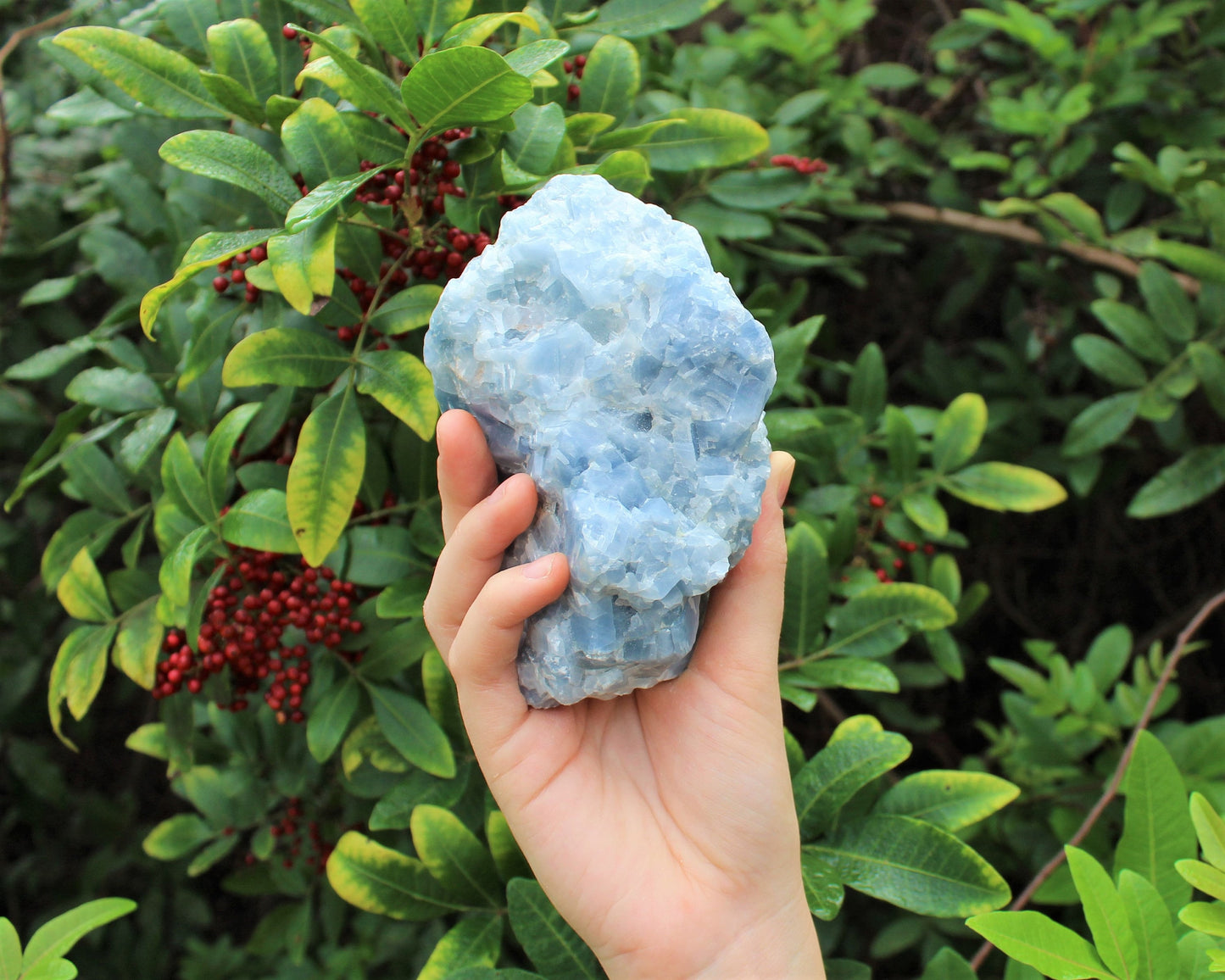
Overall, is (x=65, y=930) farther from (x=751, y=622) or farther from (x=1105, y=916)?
(x=1105, y=916)

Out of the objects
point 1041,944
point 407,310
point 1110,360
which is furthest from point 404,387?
point 1110,360

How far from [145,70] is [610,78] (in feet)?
1.87

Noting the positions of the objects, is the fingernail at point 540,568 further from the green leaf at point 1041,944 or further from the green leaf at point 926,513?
the green leaf at point 926,513

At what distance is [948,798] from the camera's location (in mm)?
1113

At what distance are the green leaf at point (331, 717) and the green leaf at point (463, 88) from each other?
0.73 m

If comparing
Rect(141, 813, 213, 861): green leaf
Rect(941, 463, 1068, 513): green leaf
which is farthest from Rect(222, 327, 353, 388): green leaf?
Rect(941, 463, 1068, 513): green leaf

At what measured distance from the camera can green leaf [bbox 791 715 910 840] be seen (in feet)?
3.52

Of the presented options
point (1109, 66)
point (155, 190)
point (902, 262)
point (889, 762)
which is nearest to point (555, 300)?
point (889, 762)

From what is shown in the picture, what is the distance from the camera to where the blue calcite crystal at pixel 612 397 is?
34.5 inches

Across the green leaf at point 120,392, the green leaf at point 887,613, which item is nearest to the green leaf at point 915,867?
the green leaf at point 887,613

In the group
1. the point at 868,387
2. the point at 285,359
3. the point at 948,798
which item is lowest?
the point at 948,798

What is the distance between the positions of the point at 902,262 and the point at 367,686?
1932mm

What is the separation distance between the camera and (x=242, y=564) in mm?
1200

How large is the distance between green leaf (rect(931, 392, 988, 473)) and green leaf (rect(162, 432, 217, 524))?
3.64 ft
